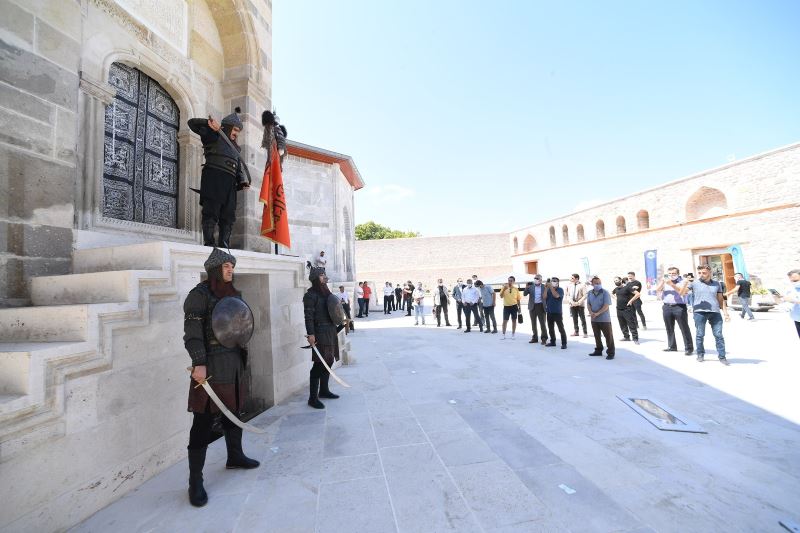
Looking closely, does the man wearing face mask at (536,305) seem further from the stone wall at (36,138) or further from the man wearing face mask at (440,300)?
the stone wall at (36,138)

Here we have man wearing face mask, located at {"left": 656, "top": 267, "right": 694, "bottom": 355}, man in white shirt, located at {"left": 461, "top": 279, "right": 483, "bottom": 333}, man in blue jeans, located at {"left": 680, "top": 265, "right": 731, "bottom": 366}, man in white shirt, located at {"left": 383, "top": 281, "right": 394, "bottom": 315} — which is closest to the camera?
man in blue jeans, located at {"left": 680, "top": 265, "right": 731, "bottom": 366}

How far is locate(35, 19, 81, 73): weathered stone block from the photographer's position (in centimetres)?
286

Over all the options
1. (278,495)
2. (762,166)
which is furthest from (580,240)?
(278,495)

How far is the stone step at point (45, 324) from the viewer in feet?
7.25

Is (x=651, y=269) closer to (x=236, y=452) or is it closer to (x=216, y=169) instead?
(x=216, y=169)

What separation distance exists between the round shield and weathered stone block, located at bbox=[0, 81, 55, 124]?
93.6 inches

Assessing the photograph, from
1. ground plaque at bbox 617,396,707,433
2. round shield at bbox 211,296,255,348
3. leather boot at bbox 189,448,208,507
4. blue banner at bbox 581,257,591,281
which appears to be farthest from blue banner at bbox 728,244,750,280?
leather boot at bbox 189,448,208,507

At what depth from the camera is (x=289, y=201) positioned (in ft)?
44.3

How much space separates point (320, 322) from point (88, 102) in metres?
3.42

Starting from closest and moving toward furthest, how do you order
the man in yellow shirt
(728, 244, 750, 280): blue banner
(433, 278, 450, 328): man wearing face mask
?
1. the man in yellow shirt
2. (433, 278, 450, 328): man wearing face mask
3. (728, 244, 750, 280): blue banner

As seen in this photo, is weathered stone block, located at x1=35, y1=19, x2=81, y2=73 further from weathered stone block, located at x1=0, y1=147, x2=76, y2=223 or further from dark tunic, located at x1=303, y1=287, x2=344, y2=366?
dark tunic, located at x1=303, y1=287, x2=344, y2=366

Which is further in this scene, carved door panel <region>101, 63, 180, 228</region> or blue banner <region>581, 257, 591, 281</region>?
blue banner <region>581, 257, 591, 281</region>

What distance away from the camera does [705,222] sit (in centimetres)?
1797

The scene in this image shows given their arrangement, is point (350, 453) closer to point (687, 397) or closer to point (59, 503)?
point (59, 503)
